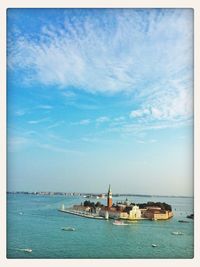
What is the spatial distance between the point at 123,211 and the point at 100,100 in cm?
85

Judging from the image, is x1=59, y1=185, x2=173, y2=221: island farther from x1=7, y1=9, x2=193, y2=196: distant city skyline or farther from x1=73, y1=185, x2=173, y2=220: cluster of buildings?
x1=7, y1=9, x2=193, y2=196: distant city skyline

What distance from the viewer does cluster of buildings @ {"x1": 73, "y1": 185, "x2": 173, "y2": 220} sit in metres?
3.24

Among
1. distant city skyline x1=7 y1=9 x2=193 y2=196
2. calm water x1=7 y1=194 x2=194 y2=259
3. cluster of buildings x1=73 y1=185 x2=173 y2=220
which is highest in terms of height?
distant city skyline x1=7 y1=9 x2=193 y2=196

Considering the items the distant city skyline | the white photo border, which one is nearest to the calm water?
the white photo border

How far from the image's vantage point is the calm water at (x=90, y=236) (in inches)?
124

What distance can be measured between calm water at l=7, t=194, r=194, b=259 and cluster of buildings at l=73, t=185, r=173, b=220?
0.20 ft

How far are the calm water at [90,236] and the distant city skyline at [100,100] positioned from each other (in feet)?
0.50

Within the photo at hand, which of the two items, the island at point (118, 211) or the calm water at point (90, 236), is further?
the island at point (118, 211)

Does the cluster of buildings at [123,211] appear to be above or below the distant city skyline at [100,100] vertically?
below
